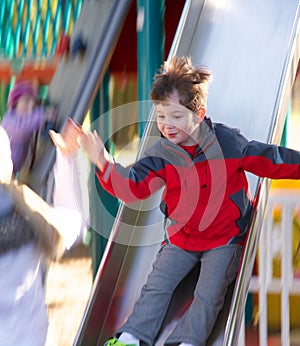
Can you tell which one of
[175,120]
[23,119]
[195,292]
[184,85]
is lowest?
[195,292]

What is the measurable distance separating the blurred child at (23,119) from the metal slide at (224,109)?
47 cm

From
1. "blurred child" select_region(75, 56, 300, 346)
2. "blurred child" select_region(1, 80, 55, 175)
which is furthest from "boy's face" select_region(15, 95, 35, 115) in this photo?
"blurred child" select_region(75, 56, 300, 346)

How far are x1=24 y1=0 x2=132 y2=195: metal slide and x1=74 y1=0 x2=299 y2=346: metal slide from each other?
0.30 meters

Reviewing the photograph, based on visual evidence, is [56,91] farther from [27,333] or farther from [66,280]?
[66,280]

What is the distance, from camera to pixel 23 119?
3479 mm

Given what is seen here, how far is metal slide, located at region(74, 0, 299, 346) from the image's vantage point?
2701mm

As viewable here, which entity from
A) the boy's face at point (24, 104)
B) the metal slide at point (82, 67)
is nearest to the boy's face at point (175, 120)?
the metal slide at point (82, 67)

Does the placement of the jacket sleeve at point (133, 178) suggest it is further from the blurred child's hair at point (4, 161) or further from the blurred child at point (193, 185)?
the blurred child's hair at point (4, 161)

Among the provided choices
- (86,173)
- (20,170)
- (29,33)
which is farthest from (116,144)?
(20,170)

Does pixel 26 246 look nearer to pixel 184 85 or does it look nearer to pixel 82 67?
pixel 184 85

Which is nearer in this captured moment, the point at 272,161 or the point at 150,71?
the point at 272,161

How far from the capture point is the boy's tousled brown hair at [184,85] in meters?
2.64

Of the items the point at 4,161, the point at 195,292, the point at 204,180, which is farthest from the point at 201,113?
the point at 4,161

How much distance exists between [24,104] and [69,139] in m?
1.16
